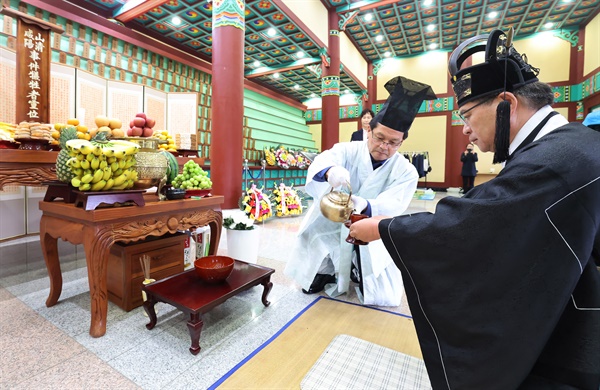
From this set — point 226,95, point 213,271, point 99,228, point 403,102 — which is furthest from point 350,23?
point 99,228

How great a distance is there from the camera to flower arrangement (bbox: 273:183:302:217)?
19.6ft

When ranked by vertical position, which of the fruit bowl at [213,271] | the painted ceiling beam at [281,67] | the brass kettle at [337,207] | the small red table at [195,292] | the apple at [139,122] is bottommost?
the small red table at [195,292]

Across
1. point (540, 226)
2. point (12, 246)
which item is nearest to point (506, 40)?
point (540, 226)

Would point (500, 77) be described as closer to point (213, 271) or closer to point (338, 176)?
point (338, 176)

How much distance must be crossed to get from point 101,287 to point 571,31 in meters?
15.4

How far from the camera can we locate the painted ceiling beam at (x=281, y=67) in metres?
10.1

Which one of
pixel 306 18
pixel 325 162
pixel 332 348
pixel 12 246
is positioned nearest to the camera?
pixel 332 348

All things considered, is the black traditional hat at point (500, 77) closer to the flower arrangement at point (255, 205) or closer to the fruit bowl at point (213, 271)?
the fruit bowl at point (213, 271)

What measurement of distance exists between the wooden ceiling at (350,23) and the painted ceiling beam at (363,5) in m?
0.02

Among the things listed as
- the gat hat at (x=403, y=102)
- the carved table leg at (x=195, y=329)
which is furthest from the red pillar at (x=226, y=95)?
the carved table leg at (x=195, y=329)

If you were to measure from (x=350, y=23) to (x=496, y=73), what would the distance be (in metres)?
10.2

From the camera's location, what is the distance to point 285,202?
20.0 ft

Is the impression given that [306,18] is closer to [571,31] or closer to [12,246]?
[12,246]

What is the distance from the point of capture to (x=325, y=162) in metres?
2.23
